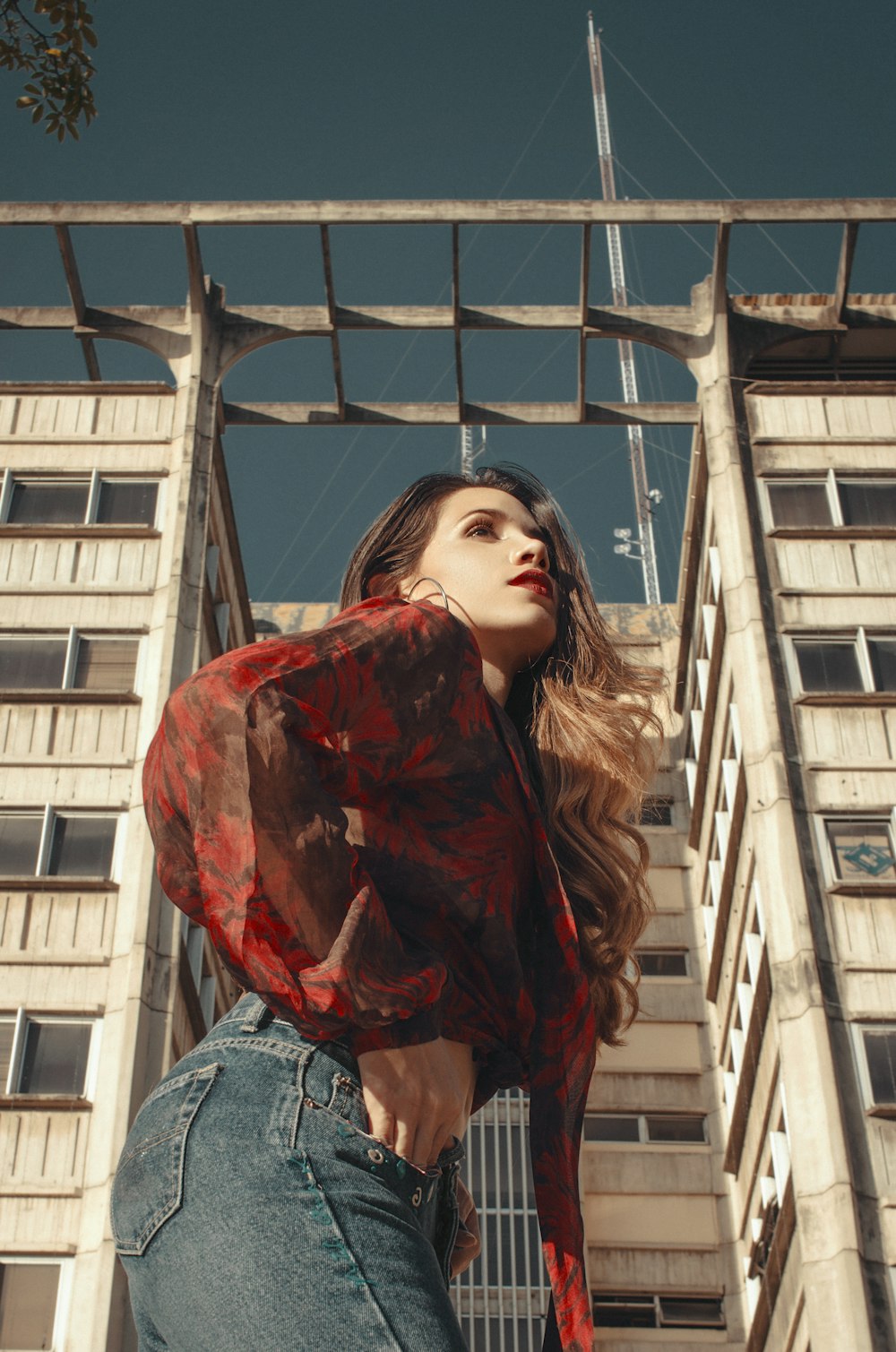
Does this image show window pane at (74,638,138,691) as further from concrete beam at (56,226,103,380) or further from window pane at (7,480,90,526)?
concrete beam at (56,226,103,380)

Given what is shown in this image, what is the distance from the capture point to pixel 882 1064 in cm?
2162

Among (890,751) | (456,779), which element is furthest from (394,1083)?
(890,751)

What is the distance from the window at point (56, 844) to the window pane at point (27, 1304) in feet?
18.3

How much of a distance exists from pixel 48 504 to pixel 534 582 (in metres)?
25.2

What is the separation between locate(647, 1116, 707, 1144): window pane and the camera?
32.2 metres

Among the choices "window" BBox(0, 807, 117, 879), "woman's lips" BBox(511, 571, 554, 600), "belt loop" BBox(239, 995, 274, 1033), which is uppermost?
"window" BBox(0, 807, 117, 879)

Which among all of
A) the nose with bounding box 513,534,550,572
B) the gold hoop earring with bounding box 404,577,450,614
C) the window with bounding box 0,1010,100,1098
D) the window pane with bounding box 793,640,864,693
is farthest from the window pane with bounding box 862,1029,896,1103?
the gold hoop earring with bounding box 404,577,450,614

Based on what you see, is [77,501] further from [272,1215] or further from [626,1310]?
[272,1215]

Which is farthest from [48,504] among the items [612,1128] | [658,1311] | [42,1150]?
[658,1311]

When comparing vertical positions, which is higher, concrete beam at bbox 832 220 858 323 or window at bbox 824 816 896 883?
concrete beam at bbox 832 220 858 323

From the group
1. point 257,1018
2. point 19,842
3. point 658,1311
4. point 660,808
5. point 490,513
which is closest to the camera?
point 257,1018

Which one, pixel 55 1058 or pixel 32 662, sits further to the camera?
pixel 32 662

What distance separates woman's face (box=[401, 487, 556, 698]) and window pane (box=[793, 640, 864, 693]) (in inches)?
887

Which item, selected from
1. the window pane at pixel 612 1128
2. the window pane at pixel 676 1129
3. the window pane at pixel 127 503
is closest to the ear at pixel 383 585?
the window pane at pixel 127 503
